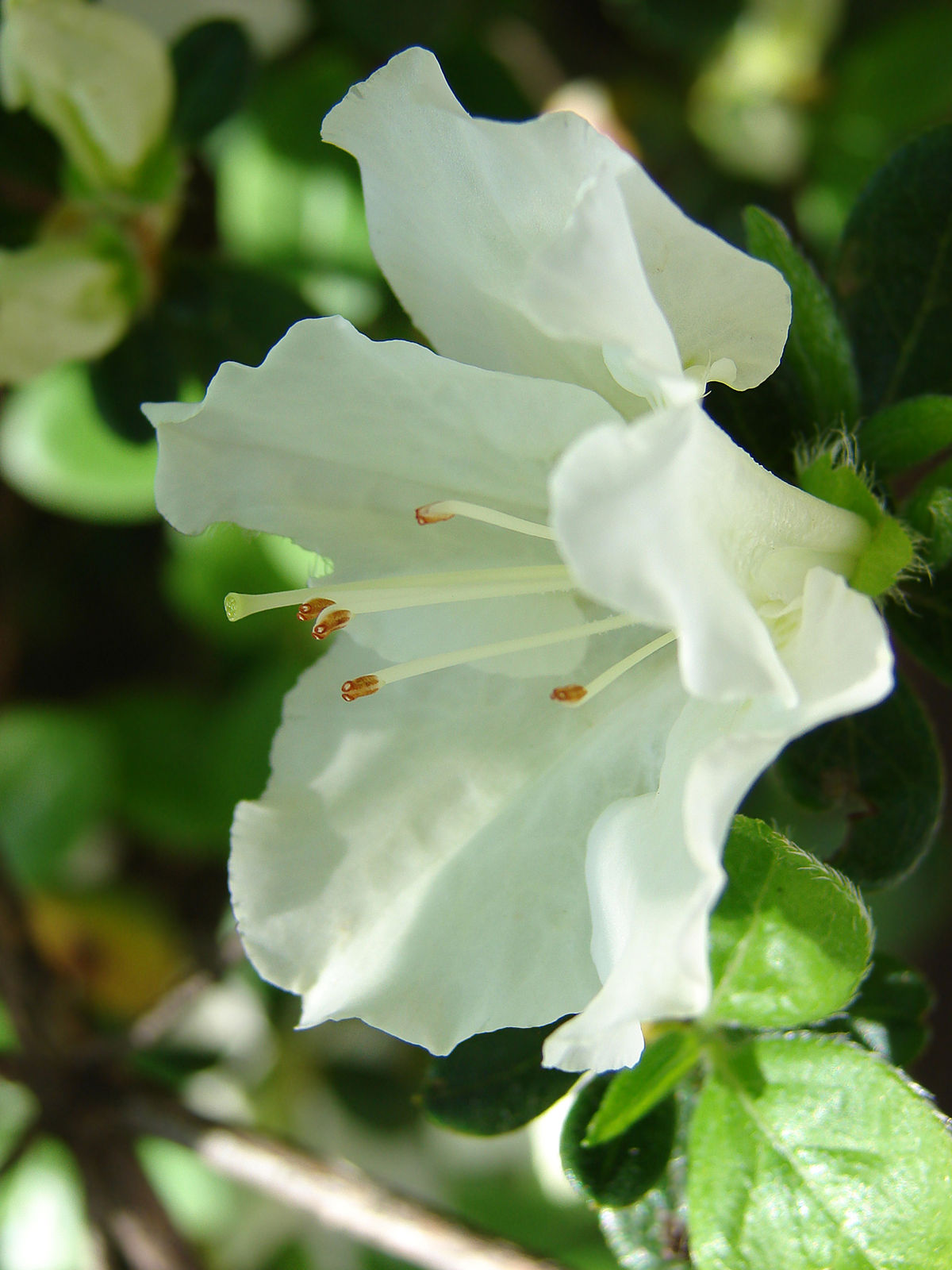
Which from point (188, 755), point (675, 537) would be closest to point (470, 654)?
point (675, 537)

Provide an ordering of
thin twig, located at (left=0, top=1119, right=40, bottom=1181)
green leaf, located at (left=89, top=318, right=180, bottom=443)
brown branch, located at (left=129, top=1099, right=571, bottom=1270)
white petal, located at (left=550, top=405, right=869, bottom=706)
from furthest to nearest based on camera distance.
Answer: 1. green leaf, located at (left=89, top=318, right=180, bottom=443)
2. thin twig, located at (left=0, top=1119, right=40, bottom=1181)
3. brown branch, located at (left=129, top=1099, right=571, bottom=1270)
4. white petal, located at (left=550, top=405, right=869, bottom=706)

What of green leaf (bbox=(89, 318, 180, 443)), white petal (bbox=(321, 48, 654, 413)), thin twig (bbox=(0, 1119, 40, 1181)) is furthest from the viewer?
green leaf (bbox=(89, 318, 180, 443))

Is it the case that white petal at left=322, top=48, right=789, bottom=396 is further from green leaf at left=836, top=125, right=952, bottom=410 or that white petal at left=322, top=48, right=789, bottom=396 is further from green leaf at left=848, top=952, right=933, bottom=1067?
green leaf at left=848, top=952, right=933, bottom=1067

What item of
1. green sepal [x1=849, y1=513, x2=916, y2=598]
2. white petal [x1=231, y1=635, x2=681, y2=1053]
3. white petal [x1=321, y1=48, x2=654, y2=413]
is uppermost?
white petal [x1=321, y1=48, x2=654, y2=413]

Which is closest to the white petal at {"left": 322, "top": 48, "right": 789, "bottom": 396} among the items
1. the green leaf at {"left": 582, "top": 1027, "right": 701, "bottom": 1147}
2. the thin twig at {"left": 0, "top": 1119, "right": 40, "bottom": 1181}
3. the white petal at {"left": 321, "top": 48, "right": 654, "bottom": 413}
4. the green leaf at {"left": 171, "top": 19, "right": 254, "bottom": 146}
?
the white petal at {"left": 321, "top": 48, "right": 654, "bottom": 413}

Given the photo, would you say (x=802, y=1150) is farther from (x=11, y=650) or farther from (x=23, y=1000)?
(x=11, y=650)

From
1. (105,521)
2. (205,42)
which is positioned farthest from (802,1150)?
(105,521)
